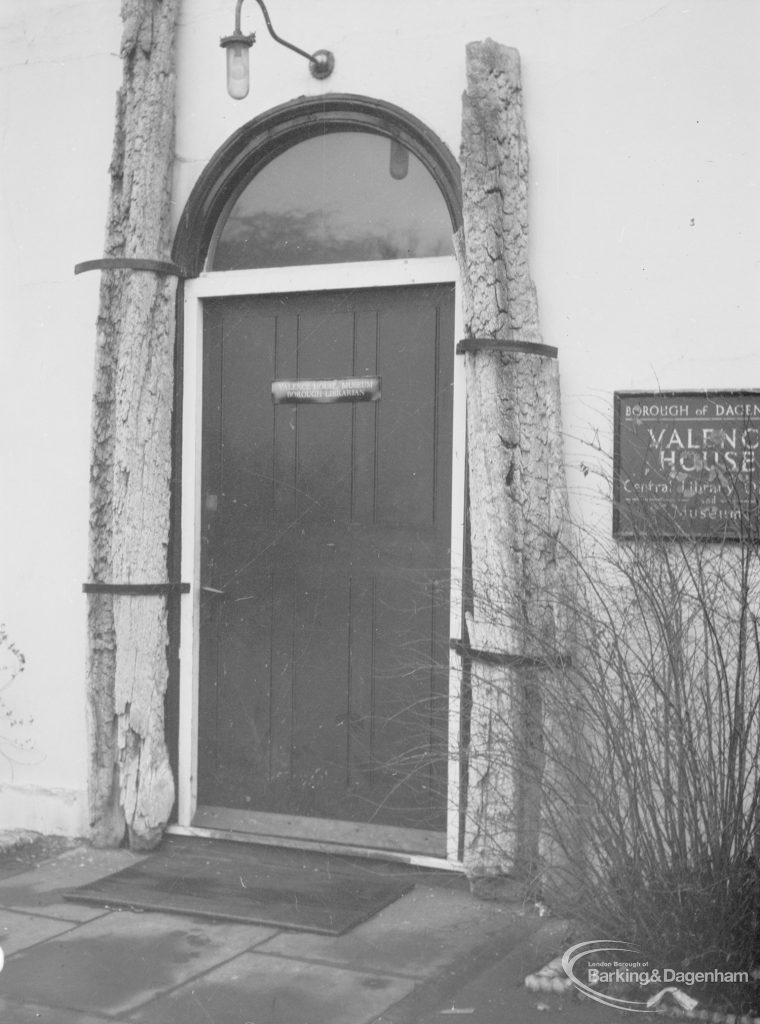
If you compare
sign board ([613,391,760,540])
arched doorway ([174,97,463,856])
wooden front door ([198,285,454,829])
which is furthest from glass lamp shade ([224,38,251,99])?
sign board ([613,391,760,540])

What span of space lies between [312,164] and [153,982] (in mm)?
3387

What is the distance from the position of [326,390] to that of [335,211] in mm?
769

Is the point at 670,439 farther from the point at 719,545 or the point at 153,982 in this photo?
the point at 153,982

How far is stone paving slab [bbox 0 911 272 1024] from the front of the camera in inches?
166

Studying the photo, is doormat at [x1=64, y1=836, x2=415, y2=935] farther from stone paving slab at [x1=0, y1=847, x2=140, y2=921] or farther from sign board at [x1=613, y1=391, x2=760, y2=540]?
sign board at [x1=613, y1=391, x2=760, y2=540]

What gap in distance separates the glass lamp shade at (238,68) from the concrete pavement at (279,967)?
119 inches

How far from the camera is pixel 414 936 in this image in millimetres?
4754

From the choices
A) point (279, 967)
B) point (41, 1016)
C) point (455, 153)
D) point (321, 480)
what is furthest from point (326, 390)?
point (41, 1016)

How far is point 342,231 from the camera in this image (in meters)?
5.72

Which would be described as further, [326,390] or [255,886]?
[326,390]

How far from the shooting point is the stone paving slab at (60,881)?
5070mm

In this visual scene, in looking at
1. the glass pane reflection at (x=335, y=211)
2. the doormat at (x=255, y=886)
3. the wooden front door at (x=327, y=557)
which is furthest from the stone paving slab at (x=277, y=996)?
the glass pane reflection at (x=335, y=211)

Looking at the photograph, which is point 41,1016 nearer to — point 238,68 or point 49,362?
point 49,362

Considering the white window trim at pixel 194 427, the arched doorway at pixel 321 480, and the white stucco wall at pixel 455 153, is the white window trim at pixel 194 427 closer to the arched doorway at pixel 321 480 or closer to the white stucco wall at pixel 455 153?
the arched doorway at pixel 321 480
